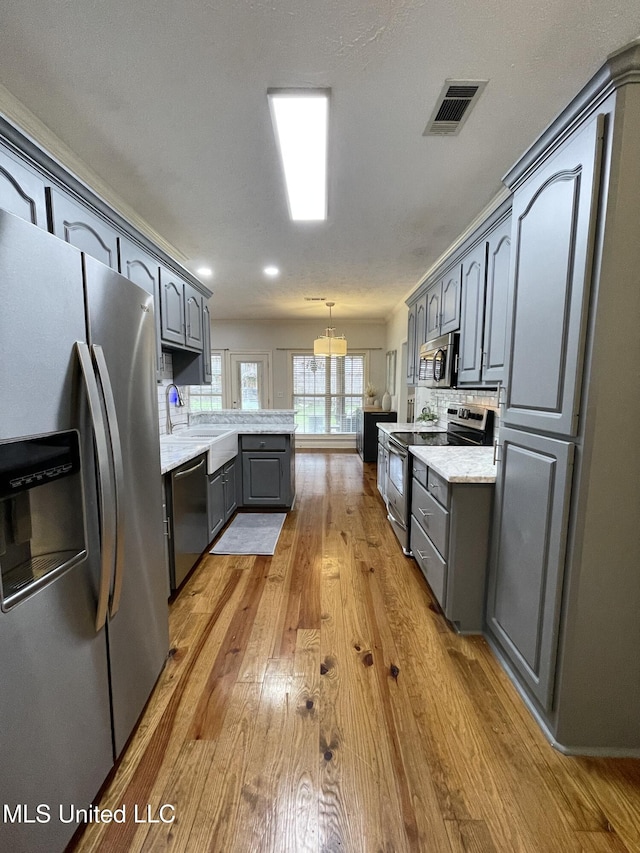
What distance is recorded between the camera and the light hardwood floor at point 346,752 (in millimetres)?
1055

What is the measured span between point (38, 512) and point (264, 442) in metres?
2.72

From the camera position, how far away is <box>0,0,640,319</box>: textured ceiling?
1.22m

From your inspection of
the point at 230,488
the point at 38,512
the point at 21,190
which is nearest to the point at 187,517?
the point at 230,488

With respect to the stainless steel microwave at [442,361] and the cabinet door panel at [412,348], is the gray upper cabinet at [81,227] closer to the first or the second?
the stainless steel microwave at [442,361]

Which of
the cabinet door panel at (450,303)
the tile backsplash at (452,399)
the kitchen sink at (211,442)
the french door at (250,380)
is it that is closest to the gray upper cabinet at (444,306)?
the cabinet door panel at (450,303)

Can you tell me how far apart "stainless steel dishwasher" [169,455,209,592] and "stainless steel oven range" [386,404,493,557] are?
5.15 ft

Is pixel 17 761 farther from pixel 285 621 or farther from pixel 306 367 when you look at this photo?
pixel 306 367

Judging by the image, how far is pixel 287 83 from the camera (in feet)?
4.97

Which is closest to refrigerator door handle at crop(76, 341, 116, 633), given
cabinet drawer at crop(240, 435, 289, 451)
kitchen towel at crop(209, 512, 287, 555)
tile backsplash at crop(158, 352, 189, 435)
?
kitchen towel at crop(209, 512, 287, 555)

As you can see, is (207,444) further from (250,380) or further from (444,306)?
(250,380)

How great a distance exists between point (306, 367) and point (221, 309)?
2.04 metres

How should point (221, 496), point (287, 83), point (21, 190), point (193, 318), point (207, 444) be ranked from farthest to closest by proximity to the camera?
1. point (193, 318)
2. point (221, 496)
3. point (207, 444)
4. point (287, 83)
5. point (21, 190)

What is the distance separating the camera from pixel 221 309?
6.27 meters

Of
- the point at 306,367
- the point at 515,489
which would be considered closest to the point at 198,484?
the point at 515,489
